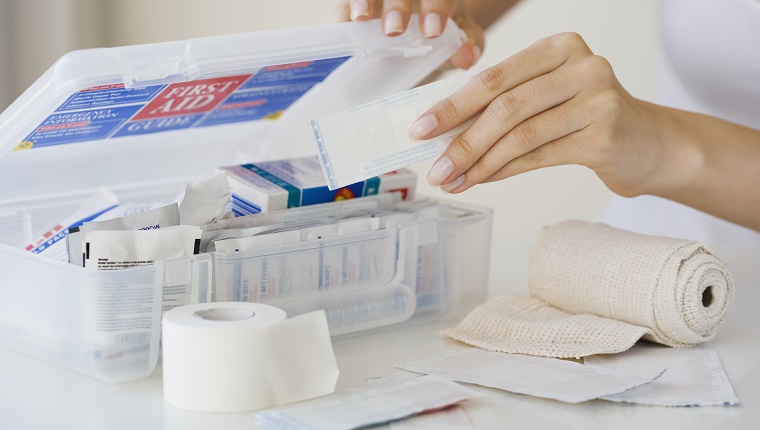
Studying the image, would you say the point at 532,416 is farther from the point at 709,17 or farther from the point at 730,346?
the point at 709,17

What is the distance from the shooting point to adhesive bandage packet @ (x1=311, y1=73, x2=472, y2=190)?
26.5 inches

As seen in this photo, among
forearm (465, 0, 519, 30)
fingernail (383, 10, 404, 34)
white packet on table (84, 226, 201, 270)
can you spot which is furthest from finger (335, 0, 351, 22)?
white packet on table (84, 226, 201, 270)

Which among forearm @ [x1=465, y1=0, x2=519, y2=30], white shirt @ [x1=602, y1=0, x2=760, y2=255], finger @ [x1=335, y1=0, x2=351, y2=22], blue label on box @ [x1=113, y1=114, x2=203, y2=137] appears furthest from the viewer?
forearm @ [x1=465, y1=0, x2=519, y2=30]

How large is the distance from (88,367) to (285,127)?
0.40 m

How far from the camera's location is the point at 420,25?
0.88 metres

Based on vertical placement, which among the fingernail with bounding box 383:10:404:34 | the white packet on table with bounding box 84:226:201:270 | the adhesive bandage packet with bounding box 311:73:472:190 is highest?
the fingernail with bounding box 383:10:404:34

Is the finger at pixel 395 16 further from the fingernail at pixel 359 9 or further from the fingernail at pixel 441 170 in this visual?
the fingernail at pixel 441 170

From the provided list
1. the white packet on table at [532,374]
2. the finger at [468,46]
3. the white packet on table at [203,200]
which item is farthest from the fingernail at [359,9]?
the white packet on table at [532,374]

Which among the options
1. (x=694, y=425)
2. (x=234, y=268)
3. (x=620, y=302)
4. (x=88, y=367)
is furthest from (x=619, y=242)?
(x=88, y=367)

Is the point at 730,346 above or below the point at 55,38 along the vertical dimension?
Result: below

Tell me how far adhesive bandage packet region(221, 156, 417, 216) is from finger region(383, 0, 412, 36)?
5.1 inches

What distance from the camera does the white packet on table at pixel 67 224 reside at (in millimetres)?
729

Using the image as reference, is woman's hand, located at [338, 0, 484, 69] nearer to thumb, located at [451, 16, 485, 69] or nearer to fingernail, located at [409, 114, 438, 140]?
thumb, located at [451, 16, 485, 69]

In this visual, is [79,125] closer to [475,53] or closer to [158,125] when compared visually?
[158,125]
